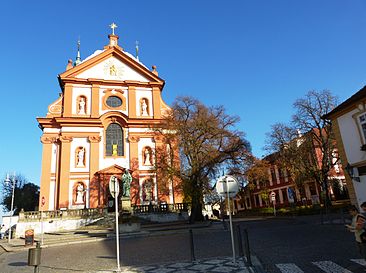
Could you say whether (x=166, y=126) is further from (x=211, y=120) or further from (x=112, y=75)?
(x=112, y=75)

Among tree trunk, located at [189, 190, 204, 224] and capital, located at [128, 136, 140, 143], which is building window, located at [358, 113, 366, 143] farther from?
capital, located at [128, 136, 140, 143]

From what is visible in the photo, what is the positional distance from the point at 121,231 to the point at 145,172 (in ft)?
48.5

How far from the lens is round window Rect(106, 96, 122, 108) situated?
118 ft

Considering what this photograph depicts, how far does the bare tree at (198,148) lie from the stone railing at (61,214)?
751cm

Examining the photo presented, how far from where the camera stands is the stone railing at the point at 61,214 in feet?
86.4

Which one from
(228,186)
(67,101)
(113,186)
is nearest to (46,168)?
(67,101)

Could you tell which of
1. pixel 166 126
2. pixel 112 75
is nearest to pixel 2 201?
pixel 112 75

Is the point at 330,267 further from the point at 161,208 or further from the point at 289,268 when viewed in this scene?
the point at 161,208

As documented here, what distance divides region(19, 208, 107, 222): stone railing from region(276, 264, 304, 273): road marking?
23.4m

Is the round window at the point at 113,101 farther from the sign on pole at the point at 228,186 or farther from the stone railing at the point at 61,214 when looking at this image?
the sign on pole at the point at 228,186

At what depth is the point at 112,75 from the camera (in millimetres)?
37375

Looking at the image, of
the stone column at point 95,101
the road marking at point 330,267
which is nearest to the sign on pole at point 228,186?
the road marking at point 330,267

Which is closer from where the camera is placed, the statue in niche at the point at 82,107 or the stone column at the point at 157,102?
the statue in niche at the point at 82,107

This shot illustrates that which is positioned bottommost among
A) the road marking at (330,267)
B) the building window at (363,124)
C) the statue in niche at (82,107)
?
the road marking at (330,267)
